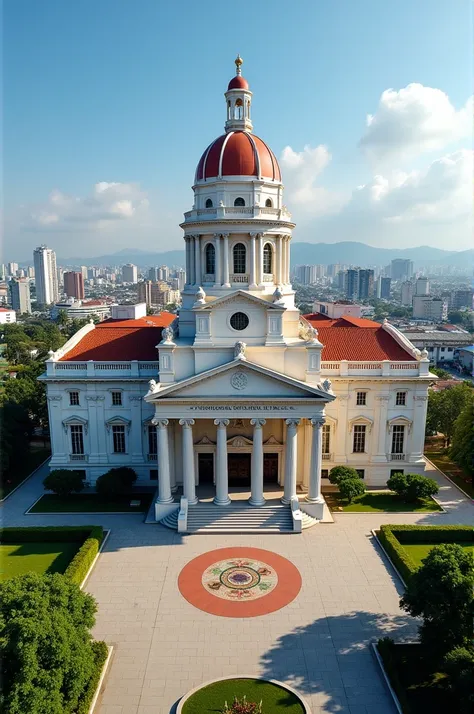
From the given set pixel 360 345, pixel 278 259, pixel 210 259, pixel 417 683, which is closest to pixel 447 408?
pixel 360 345

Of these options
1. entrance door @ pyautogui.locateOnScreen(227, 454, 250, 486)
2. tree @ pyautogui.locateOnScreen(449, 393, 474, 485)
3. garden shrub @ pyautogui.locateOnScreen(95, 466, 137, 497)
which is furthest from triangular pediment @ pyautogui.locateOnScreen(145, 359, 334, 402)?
tree @ pyautogui.locateOnScreen(449, 393, 474, 485)

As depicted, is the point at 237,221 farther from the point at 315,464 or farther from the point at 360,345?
the point at 315,464

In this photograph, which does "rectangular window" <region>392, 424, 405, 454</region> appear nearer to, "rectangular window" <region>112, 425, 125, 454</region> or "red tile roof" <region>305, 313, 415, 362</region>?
"red tile roof" <region>305, 313, 415, 362</region>

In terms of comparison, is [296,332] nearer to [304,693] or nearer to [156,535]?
[156,535]

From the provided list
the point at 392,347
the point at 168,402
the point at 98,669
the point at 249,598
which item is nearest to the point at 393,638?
the point at 249,598

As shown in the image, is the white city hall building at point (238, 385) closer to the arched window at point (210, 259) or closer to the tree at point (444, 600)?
the arched window at point (210, 259)

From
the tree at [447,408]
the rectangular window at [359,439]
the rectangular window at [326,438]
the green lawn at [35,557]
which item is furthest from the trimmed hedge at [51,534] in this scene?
the tree at [447,408]
